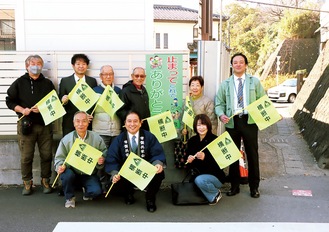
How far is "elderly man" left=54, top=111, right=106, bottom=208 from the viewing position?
15.5 feet

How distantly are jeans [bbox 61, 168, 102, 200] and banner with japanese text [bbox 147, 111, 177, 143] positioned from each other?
3.47 feet

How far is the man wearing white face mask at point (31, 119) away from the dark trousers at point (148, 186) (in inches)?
49.3

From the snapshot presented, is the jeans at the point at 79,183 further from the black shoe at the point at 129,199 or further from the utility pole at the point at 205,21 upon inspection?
the utility pole at the point at 205,21

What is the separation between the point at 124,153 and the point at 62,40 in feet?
8.17

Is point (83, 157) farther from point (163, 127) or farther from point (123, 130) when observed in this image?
point (163, 127)

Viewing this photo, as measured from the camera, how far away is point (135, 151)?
481cm

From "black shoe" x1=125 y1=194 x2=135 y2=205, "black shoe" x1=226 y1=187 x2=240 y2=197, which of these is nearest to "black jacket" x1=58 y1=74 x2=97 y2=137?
"black shoe" x1=125 y1=194 x2=135 y2=205

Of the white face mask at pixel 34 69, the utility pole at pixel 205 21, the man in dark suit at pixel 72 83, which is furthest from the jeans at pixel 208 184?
the utility pole at pixel 205 21

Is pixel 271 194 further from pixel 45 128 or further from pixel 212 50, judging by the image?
pixel 45 128

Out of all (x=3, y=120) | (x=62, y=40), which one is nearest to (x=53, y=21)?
(x=62, y=40)

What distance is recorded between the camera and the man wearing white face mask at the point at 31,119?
5.05 meters

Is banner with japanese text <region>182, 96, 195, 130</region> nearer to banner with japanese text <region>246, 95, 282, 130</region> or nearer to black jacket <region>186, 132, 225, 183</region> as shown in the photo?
black jacket <region>186, 132, 225, 183</region>

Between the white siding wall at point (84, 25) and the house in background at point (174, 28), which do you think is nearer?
the white siding wall at point (84, 25)

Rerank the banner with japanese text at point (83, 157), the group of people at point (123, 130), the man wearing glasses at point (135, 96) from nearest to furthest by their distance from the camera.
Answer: the banner with japanese text at point (83, 157) → the group of people at point (123, 130) → the man wearing glasses at point (135, 96)
